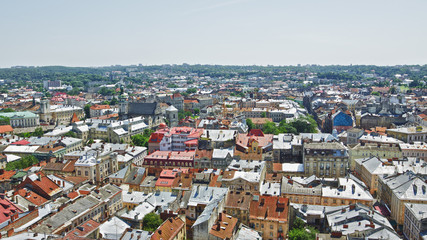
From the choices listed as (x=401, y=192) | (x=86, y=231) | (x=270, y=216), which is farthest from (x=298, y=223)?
(x=86, y=231)

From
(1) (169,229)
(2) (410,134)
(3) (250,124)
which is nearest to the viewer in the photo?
(1) (169,229)

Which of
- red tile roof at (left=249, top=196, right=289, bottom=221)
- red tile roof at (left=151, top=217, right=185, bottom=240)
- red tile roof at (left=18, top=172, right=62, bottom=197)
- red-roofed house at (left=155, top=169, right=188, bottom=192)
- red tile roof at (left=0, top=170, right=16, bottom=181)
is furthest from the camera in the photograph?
red tile roof at (left=0, top=170, right=16, bottom=181)

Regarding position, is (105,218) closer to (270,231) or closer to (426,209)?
(270,231)

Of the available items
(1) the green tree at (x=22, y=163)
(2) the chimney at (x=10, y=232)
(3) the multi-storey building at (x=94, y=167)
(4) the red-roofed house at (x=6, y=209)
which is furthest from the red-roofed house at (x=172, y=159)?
(2) the chimney at (x=10, y=232)

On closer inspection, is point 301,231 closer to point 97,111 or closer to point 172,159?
point 172,159

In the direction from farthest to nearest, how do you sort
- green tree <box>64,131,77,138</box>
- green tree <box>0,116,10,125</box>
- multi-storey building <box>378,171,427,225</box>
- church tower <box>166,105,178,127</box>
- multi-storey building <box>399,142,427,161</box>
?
church tower <box>166,105,178,127</box>
green tree <box>0,116,10,125</box>
green tree <box>64,131,77,138</box>
multi-storey building <box>399,142,427,161</box>
multi-storey building <box>378,171,427,225</box>

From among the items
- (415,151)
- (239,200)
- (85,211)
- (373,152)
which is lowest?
(85,211)

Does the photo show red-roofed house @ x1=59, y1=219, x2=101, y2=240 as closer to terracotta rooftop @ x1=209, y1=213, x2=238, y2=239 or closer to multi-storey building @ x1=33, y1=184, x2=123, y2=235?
multi-storey building @ x1=33, y1=184, x2=123, y2=235

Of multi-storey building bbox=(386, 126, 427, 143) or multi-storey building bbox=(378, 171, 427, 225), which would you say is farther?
multi-storey building bbox=(386, 126, 427, 143)

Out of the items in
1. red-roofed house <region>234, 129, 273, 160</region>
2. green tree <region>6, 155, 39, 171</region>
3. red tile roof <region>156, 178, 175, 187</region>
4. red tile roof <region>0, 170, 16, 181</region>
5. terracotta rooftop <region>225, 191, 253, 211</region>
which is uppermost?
red-roofed house <region>234, 129, 273, 160</region>

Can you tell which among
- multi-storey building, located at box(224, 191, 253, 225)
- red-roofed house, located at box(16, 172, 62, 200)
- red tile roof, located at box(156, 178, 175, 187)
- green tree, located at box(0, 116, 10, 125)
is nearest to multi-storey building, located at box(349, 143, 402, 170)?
multi-storey building, located at box(224, 191, 253, 225)
